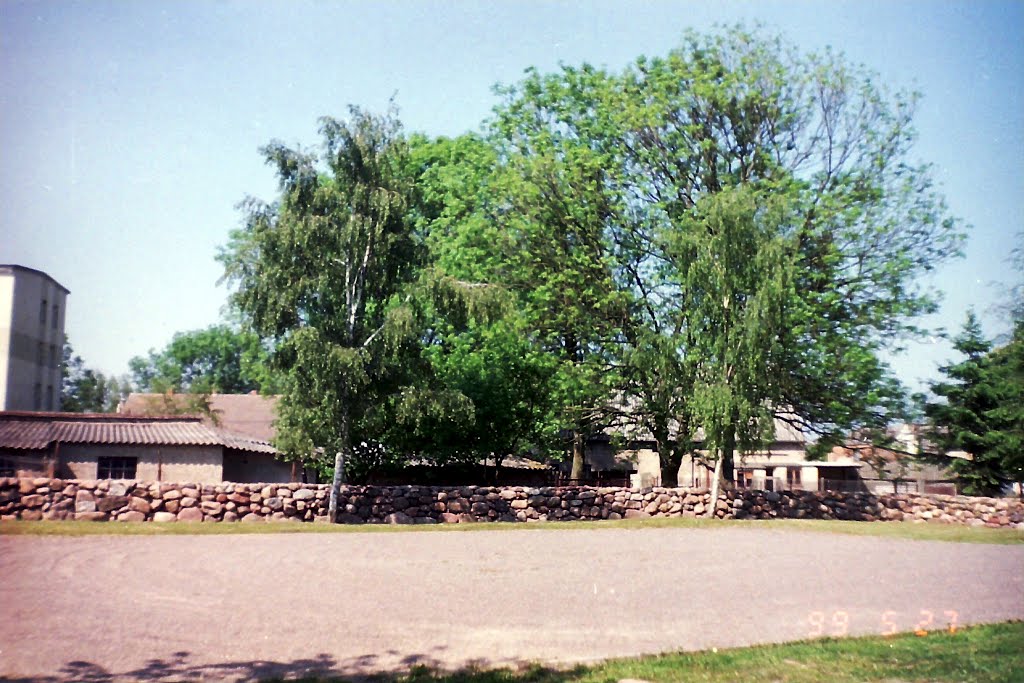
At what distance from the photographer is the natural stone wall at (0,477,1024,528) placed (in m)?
22.5

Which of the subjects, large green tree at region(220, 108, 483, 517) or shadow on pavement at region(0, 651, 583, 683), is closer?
shadow on pavement at region(0, 651, 583, 683)

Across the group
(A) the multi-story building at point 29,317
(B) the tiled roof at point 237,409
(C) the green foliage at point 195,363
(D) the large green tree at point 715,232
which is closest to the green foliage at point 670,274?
(D) the large green tree at point 715,232

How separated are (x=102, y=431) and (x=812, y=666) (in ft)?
89.2

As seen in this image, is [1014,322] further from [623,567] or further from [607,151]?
[607,151]

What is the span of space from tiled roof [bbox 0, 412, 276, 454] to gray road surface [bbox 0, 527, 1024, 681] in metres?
12.1

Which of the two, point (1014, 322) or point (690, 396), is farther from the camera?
point (690, 396)

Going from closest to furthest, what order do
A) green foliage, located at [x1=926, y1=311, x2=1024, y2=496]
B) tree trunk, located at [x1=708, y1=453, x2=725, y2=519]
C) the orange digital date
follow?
the orange digital date → tree trunk, located at [x1=708, y1=453, x2=725, y2=519] → green foliage, located at [x1=926, y1=311, x2=1024, y2=496]

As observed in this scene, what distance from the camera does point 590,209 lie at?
Answer: 3091 cm

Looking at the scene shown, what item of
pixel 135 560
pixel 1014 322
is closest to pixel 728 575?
pixel 1014 322

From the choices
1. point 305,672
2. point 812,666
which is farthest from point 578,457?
point 305,672

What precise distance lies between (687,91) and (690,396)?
10.4 meters

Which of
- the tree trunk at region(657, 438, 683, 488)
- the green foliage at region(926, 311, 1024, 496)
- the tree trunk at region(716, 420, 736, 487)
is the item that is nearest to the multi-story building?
the tree trunk at region(716, 420, 736, 487)

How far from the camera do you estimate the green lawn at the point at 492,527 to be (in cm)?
1964

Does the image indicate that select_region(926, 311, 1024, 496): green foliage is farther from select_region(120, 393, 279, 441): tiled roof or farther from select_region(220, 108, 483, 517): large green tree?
select_region(120, 393, 279, 441): tiled roof
